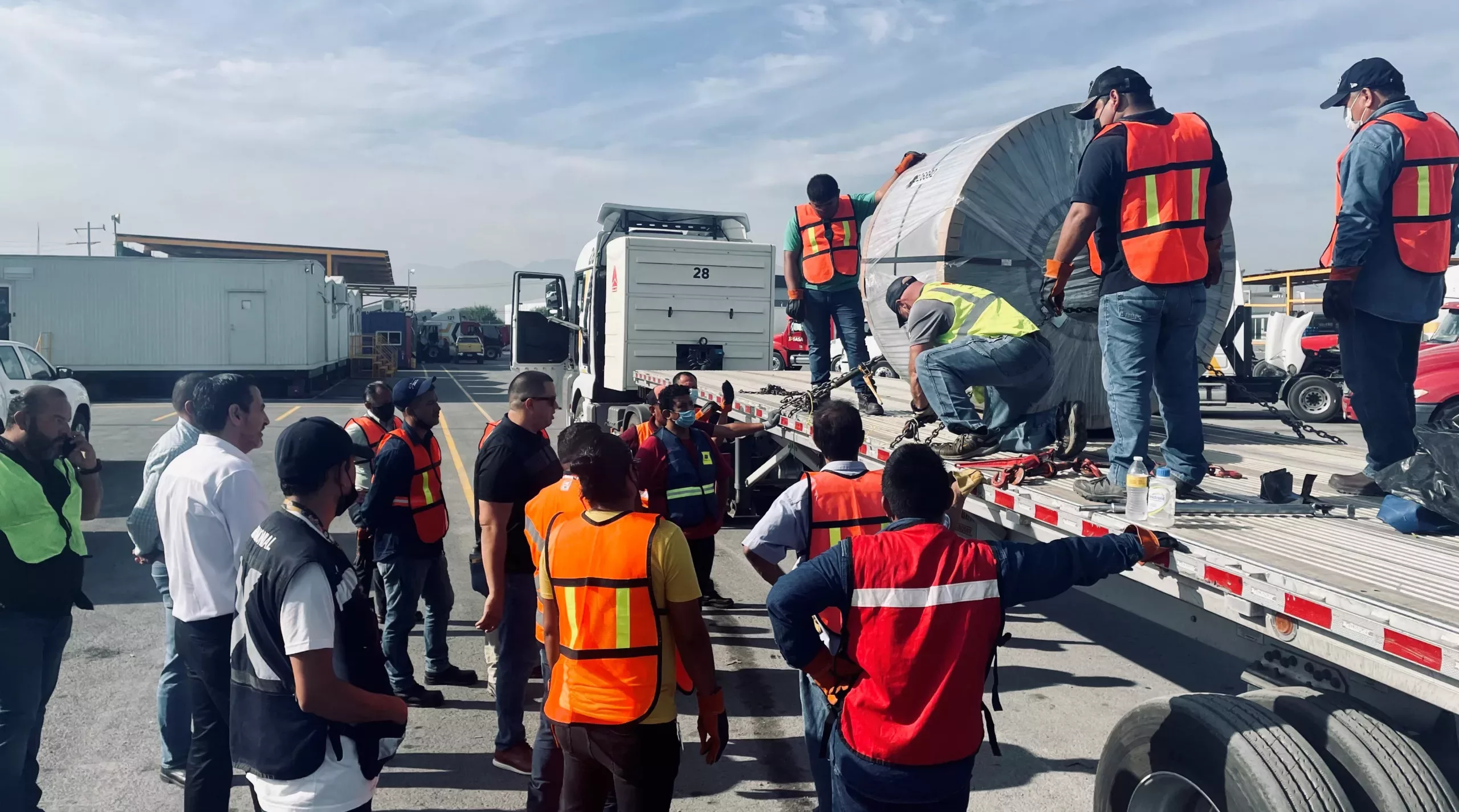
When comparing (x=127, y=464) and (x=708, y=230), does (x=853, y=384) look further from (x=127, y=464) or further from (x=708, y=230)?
(x=127, y=464)

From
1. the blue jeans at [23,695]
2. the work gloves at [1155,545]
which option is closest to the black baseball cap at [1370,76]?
the work gloves at [1155,545]

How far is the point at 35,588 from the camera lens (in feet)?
11.7

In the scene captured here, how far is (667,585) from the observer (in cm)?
278

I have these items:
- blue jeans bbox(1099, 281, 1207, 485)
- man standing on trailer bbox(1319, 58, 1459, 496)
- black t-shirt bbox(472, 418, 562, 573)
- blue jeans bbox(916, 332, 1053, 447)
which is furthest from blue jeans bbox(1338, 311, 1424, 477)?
black t-shirt bbox(472, 418, 562, 573)

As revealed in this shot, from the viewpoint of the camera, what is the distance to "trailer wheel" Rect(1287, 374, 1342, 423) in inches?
573

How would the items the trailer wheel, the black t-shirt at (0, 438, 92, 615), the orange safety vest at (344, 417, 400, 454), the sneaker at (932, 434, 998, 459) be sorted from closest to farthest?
1. the black t-shirt at (0, 438, 92, 615)
2. the sneaker at (932, 434, 998, 459)
3. the orange safety vest at (344, 417, 400, 454)
4. the trailer wheel

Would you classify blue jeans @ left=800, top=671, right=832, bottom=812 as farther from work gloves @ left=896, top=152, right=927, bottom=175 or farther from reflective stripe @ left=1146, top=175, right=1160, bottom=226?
work gloves @ left=896, top=152, right=927, bottom=175

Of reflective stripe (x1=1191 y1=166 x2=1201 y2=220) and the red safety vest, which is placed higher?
reflective stripe (x1=1191 y1=166 x2=1201 y2=220)

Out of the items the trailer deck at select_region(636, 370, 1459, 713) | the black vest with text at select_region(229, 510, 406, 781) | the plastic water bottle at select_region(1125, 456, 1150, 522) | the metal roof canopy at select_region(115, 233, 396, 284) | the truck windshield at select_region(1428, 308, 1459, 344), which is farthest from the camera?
the metal roof canopy at select_region(115, 233, 396, 284)

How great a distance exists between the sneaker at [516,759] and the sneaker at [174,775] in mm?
1318

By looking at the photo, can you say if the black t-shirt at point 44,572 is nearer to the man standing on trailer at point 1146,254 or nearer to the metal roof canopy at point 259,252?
the man standing on trailer at point 1146,254

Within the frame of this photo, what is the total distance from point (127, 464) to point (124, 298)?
1172 cm

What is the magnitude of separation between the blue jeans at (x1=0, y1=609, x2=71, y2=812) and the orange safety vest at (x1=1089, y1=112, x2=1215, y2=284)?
434cm

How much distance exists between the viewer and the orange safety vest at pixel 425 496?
4984mm
